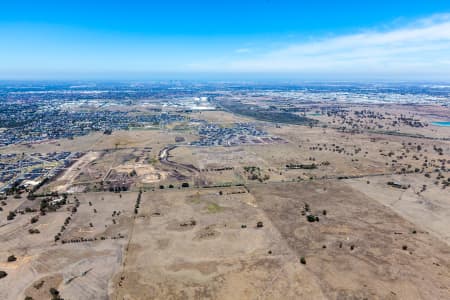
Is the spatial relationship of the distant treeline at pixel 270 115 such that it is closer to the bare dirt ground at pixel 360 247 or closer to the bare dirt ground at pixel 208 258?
the bare dirt ground at pixel 360 247

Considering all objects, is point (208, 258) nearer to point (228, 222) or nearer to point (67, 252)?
point (228, 222)

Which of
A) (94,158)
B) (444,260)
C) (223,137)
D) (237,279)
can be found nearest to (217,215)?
(237,279)

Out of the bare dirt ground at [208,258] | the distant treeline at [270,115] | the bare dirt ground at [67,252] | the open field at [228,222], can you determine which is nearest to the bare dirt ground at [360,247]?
the open field at [228,222]

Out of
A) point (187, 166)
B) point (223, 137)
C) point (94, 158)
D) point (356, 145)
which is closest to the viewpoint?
point (187, 166)

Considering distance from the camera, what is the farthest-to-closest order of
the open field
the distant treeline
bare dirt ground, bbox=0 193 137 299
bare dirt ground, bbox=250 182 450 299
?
the distant treeline < the open field < bare dirt ground, bbox=250 182 450 299 < bare dirt ground, bbox=0 193 137 299

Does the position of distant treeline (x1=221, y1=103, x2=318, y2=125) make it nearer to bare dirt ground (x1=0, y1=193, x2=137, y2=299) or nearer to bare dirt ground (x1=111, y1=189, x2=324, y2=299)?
bare dirt ground (x1=111, y1=189, x2=324, y2=299)

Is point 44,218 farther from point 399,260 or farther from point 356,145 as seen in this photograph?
point 356,145

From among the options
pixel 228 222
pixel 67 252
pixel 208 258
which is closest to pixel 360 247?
pixel 228 222

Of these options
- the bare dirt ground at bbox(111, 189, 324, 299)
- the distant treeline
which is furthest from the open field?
the distant treeline
